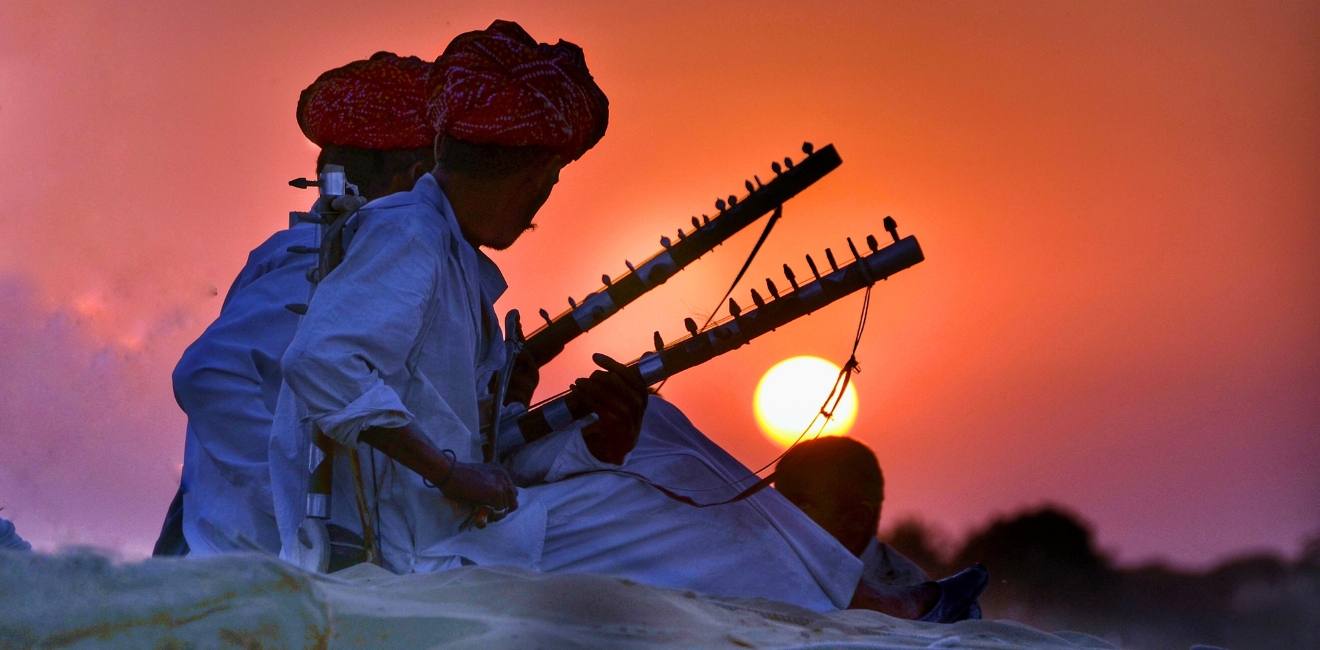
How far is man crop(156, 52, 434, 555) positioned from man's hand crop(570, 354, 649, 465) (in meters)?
0.96

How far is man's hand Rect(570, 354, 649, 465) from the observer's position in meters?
3.36

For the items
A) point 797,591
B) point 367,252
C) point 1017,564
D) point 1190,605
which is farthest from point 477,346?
point 1017,564

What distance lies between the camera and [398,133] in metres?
4.60

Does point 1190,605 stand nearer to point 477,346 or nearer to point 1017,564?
point 1017,564

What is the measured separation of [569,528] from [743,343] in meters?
0.84

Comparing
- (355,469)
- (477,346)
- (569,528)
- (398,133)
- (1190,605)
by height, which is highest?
(398,133)

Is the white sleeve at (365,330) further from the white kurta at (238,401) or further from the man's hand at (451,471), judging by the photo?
the white kurta at (238,401)

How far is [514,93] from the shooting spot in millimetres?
3449

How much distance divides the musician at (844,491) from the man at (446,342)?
70.4 inches

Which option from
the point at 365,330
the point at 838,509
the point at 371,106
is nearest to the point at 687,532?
the point at 365,330

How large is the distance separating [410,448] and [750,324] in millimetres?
1203

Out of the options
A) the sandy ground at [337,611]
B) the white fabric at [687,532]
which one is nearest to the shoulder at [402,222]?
the white fabric at [687,532]

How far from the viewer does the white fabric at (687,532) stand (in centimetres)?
330

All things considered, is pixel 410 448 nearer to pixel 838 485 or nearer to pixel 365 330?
pixel 365 330
